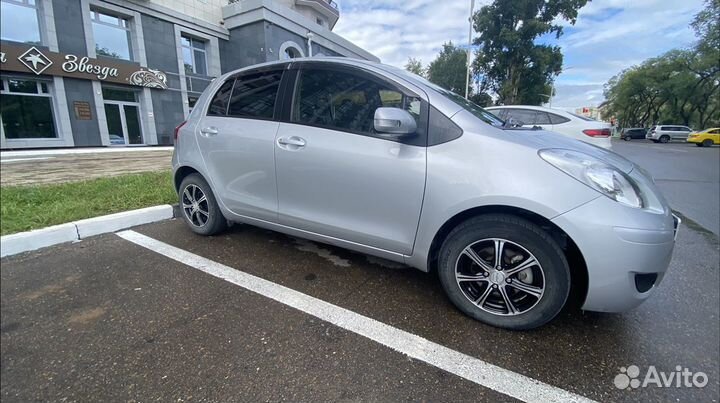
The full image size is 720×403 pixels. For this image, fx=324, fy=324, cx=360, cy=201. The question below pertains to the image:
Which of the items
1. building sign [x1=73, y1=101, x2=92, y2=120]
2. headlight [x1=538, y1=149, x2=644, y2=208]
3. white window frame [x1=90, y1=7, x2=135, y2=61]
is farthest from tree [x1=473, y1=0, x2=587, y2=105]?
headlight [x1=538, y1=149, x2=644, y2=208]

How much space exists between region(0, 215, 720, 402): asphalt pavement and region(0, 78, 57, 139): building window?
1351cm

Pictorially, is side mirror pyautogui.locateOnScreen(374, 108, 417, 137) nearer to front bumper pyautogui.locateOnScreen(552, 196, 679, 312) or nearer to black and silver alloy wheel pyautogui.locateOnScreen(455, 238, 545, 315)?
black and silver alloy wheel pyautogui.locateOnScreen(455, 238, 545, 315)

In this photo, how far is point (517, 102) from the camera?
1157 inches

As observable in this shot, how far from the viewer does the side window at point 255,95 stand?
9.11 feet

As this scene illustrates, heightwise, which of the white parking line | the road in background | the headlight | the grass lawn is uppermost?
the headlight

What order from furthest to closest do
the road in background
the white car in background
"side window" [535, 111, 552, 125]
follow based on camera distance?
"side window" [535, 111, 552, 125] < the white car in background < the road in background

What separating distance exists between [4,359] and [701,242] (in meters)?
6.10

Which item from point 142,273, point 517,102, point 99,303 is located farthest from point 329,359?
point 517,102

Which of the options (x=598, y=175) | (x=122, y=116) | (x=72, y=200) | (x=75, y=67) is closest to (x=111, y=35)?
(x=75, y=67)

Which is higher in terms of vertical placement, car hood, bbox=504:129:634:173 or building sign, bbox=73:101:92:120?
building sign, bbox=73:101:92:120

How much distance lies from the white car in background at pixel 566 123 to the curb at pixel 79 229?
22.4 ft

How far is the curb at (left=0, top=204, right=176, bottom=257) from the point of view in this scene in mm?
2808

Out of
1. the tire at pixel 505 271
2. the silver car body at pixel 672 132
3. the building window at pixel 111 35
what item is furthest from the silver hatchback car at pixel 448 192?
the silver car body at pixel 672 132

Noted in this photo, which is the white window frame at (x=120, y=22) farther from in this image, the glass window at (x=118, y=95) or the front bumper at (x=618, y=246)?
the front bumper at (x=618, y=246)
